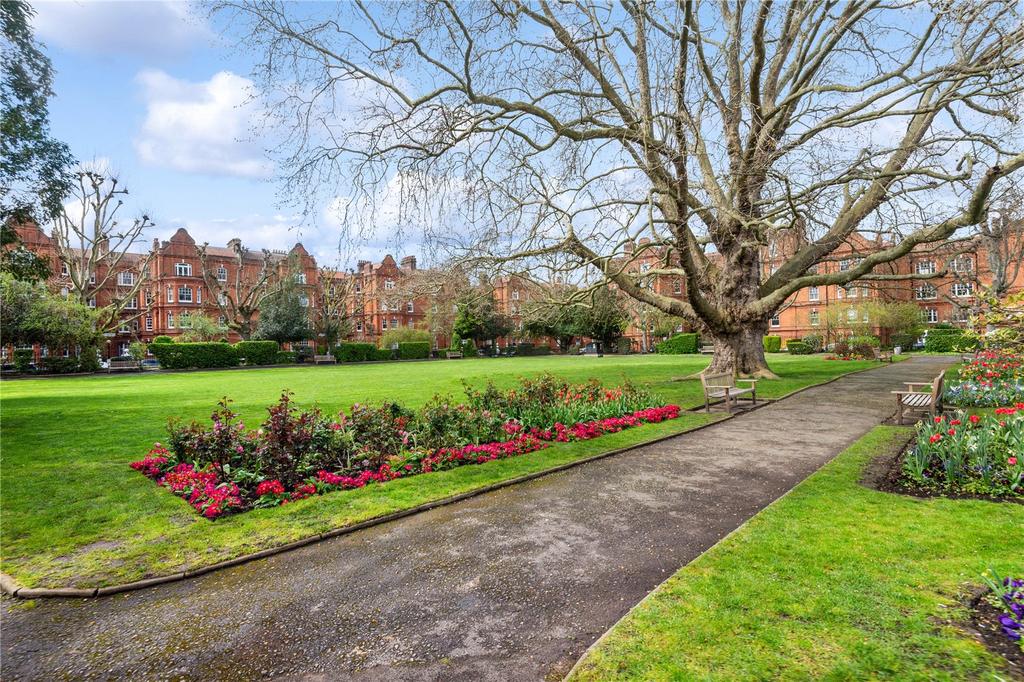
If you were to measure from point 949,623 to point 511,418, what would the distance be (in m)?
6.91

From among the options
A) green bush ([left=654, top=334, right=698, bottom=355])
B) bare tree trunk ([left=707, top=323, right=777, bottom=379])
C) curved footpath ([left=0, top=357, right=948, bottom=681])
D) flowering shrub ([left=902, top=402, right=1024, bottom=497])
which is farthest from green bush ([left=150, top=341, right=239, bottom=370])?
flowering shrub ([left=902, top=402, right=1024, bottom=497])

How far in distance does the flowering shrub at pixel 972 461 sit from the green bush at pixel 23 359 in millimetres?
41715

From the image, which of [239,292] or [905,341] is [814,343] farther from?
[239,292]

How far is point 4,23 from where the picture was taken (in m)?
6.53

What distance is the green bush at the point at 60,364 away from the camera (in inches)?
1223

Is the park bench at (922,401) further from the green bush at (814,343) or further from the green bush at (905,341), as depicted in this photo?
the green bush at (905,341)

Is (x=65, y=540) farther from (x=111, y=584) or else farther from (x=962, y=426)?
(x=962, y=426)

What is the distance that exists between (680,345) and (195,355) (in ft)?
135

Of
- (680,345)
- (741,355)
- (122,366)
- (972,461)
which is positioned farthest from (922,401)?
(680,345)

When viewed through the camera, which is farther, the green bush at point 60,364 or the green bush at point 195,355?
the green bush at point 195,355

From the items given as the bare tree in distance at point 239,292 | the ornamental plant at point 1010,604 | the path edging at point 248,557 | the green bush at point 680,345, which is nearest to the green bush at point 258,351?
the bare tree in distance at point 239,292

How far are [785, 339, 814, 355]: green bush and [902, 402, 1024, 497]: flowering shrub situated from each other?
41.8m

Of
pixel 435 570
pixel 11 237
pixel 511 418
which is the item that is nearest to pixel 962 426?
pixel 511 418

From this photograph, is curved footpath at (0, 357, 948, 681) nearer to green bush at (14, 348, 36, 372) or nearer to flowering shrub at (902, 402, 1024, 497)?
flowering shrub at (902, 402, 1024, 497)
